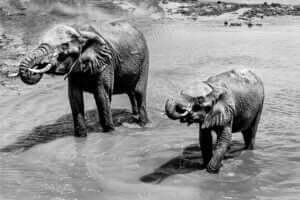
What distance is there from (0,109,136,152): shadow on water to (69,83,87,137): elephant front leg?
347 mm

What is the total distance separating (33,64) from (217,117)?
8.62ft

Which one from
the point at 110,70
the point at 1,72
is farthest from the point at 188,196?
the point at 1,72

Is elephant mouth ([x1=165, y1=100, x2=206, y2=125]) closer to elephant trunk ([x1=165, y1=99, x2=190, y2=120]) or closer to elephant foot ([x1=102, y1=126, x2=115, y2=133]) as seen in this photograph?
elephant trunk ([x1=165, y1=99, x2=190, y2=120])

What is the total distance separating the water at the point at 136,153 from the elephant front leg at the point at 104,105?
174 mm

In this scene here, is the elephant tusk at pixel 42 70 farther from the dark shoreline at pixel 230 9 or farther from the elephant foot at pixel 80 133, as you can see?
the dark shoreline at pixel 230 9

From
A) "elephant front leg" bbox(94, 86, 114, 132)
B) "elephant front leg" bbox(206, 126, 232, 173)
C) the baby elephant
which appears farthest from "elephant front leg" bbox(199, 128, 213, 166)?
"elephant front leg" bbox(94, 86, 114, 132)

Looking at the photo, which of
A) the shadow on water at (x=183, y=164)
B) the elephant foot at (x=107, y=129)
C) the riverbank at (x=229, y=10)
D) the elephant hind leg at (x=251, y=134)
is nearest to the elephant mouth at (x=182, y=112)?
the shadow on water at (x=183, y=164)

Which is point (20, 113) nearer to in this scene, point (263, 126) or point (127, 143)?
point (127, 143)

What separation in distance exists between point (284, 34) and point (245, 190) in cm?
1547

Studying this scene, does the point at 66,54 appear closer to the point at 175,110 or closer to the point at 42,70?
the point at 42,70

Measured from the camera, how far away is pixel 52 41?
25.4 ft

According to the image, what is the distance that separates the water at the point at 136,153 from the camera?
6859mm

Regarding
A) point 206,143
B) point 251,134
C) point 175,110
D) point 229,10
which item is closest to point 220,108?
point 206,143

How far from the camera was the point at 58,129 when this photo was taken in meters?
9.55
